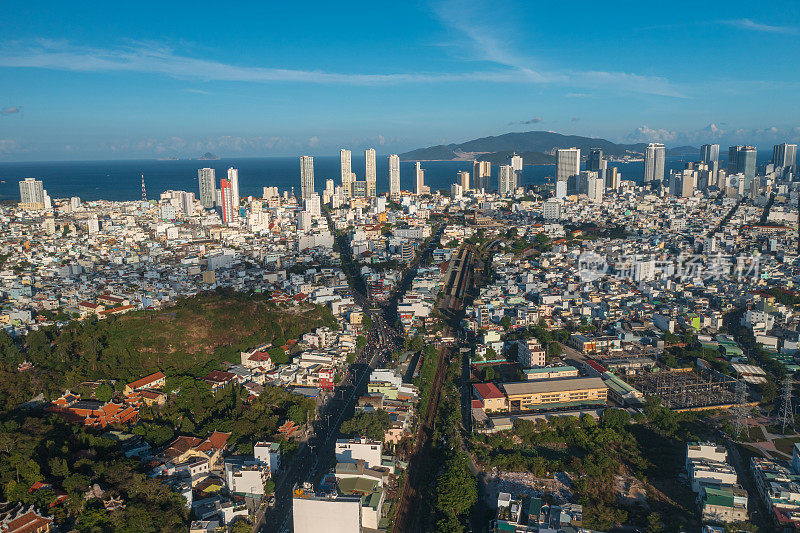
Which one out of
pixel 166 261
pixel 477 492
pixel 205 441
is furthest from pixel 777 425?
pixel 166 261

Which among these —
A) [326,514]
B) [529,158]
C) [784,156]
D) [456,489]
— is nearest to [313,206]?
[456,489]

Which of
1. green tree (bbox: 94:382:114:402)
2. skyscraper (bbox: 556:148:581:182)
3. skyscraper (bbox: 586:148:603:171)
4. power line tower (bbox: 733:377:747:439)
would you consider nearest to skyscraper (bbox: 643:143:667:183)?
skyscraper (bbox: 586:148:603:171)

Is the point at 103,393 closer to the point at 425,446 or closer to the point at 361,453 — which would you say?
the point at 361,453

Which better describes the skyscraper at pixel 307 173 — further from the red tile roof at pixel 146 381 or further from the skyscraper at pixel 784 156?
the skyscraper at pixel 784 156

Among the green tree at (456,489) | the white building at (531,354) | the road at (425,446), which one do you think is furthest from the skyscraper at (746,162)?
the green tree at (456,489)

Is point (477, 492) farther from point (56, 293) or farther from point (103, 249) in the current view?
point (103, 249)

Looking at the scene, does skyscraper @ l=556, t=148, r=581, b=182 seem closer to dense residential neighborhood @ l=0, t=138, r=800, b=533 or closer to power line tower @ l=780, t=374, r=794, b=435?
dense residential neighborhood @ l=0, t=138, r=800, b=533
